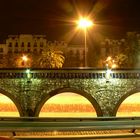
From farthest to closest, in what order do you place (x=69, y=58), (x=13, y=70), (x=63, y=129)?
(x=69, y=58) < (x=13, y=70) < (x=63, y=129)

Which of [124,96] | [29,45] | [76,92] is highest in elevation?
[29,45]

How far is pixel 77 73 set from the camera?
32188 millimetres

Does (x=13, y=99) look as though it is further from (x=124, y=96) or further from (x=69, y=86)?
(x=124, y=96)

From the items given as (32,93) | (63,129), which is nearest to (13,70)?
(32,93)

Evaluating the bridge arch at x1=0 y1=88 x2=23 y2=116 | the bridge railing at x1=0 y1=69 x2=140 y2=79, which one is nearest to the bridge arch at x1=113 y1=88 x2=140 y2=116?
the bridge railing at x1=0 y1=69 x2=140 y2=79

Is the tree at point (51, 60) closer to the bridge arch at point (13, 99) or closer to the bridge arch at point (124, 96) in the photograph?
the bridge arch at point (124, 96)

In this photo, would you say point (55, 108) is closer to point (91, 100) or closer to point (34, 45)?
point (91, 100)

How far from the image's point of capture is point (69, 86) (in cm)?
3225

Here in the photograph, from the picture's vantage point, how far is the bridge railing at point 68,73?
31641 mm

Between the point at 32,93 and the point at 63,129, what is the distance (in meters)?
11.2

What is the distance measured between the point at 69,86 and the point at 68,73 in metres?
0.97

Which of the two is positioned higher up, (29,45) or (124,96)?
(29,45)

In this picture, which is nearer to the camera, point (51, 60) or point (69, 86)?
point (69, 86)

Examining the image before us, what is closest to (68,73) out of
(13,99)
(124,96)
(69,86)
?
(69,86)
